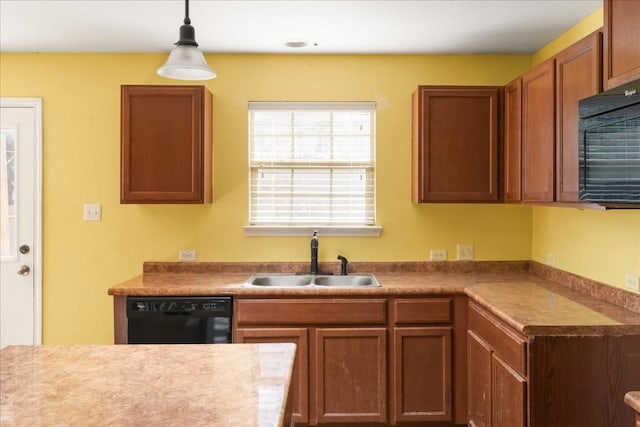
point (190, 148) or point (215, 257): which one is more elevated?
point (190, 148)

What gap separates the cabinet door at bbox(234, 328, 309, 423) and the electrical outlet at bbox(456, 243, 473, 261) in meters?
1.34

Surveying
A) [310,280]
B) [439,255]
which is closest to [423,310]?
[439,255]

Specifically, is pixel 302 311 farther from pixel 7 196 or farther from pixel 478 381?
pixel 7 196

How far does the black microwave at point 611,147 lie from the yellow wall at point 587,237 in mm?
591

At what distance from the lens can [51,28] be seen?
9.86 ft

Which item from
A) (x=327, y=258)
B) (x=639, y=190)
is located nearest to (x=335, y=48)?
(x=327, y=258)

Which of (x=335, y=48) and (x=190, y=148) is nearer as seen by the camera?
(x=190, y=148)

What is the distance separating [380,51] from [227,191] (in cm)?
150

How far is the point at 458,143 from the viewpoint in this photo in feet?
10.4

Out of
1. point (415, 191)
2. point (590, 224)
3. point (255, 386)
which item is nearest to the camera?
point (255, 386)

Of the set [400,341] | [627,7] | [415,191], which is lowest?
[400,341]

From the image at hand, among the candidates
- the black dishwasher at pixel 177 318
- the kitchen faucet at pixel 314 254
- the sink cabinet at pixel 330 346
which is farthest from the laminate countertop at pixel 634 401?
the kitchen faucet at pixel 314 254

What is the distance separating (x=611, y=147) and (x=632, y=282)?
2.97ft

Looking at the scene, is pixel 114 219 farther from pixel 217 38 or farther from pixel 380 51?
pixel 380 51
